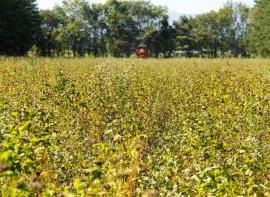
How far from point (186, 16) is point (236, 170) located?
8184 cm

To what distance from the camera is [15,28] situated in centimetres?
3838

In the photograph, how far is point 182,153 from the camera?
18.6 feet

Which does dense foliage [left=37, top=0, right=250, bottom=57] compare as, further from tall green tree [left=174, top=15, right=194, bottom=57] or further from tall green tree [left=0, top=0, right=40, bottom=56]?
tall green tree [left=0, top=0, right=40, bottom=56]

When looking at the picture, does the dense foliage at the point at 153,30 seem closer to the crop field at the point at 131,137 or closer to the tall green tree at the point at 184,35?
the tall green tree at the point at 184,35

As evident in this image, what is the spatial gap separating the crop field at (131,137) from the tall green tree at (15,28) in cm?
2504

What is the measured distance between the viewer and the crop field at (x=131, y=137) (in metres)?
3.65

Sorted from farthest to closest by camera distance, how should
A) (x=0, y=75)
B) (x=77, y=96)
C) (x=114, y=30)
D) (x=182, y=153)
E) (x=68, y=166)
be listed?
(x=114, y=30) < (x=0, y=75) < (x=77, y=96) < (x=182, y=153) < (x=68, y=166)

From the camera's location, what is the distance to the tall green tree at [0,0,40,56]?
37.6m

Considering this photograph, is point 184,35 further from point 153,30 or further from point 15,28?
point 15,28

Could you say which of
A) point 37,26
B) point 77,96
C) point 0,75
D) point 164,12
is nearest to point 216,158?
point 77,96

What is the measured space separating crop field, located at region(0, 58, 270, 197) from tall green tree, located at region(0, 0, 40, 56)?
2504 cm

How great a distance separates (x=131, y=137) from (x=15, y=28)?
34734 mm

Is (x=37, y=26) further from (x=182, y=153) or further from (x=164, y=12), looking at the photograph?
(x=164, y=12)

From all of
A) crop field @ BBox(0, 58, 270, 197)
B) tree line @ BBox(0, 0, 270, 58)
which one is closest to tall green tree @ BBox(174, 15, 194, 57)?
tree line @ BBox(0, 0, 270, 58)
